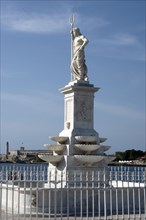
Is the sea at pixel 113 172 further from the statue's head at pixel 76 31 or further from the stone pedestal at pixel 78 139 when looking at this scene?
the statue's head at pixel 76 31

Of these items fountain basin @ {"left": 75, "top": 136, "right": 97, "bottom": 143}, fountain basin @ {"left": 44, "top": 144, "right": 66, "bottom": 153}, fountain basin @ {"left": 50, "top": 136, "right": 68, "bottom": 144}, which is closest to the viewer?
fountain basin @ {"left": 75, "top": 136, "right": 97, "bottom": 143}

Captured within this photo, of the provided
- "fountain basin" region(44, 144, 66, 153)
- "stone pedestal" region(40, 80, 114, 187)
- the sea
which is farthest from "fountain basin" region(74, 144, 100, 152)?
the sea

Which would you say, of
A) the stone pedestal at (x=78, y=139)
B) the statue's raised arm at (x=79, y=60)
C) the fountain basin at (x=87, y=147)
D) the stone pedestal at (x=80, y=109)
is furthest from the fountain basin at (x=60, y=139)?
the statue's raised arm at (x=79, y=60)

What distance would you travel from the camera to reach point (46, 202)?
46.3 feet

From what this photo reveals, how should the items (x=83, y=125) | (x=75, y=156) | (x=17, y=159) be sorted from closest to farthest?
(x=75, y=156), (x=83, y=125), (x=17, y=159)

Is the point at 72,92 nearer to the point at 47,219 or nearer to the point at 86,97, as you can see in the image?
the point at 86,97

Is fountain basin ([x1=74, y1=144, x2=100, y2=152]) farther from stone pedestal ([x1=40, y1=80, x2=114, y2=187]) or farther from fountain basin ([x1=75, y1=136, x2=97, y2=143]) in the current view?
fountain basin ([x1=75, y1=136, x2=97, y2=143])

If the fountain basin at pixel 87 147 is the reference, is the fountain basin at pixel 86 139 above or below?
above

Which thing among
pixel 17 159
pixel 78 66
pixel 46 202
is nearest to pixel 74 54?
pixel 78 66

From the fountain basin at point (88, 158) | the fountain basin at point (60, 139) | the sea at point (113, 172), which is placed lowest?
the sea at point (113, 172)

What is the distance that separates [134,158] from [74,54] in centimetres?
6052

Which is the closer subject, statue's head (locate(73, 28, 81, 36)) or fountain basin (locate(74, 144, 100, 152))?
fountain basin (locate(74, 144, 100, 152))

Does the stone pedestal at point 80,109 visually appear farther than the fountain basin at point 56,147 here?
Yes

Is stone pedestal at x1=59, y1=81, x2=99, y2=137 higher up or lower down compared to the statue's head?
lower down
